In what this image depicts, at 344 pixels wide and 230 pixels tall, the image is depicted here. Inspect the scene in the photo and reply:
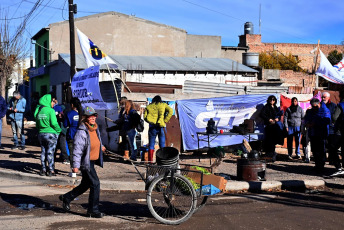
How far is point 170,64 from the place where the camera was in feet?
96.0

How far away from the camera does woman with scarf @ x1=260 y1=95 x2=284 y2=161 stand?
1402 cm

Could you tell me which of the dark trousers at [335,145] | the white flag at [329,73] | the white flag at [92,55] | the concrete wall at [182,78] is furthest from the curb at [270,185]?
the concrete wall at [182,78]

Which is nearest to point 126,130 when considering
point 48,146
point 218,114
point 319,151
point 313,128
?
point 48,146

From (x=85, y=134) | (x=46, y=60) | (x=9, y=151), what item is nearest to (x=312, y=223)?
(x=85, y=134)

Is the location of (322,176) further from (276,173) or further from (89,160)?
(89,160)

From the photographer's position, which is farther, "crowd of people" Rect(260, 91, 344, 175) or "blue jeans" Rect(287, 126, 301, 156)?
"blue jeans" Rect(287, 126, 301, 156)

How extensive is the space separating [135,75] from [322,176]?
57.7 ft

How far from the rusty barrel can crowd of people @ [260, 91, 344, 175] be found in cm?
193

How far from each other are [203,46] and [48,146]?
28.9 m

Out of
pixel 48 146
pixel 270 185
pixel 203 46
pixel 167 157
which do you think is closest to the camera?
pixel 167 157

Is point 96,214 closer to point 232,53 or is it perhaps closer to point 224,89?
point 224,89

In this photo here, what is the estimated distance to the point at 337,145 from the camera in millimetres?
11375

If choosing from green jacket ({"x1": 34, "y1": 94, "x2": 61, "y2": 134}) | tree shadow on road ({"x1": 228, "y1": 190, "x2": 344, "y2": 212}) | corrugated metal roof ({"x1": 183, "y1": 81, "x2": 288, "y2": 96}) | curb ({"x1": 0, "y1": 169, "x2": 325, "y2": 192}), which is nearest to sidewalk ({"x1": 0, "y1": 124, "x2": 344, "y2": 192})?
curb ({"x1": 0, "y1": 169, "x2": 325, "y2": 192})

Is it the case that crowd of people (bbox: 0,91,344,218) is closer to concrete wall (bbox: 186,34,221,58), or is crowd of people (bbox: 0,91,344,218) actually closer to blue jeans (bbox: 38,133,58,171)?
blue jeans (bbox: 38,133,58,171)
